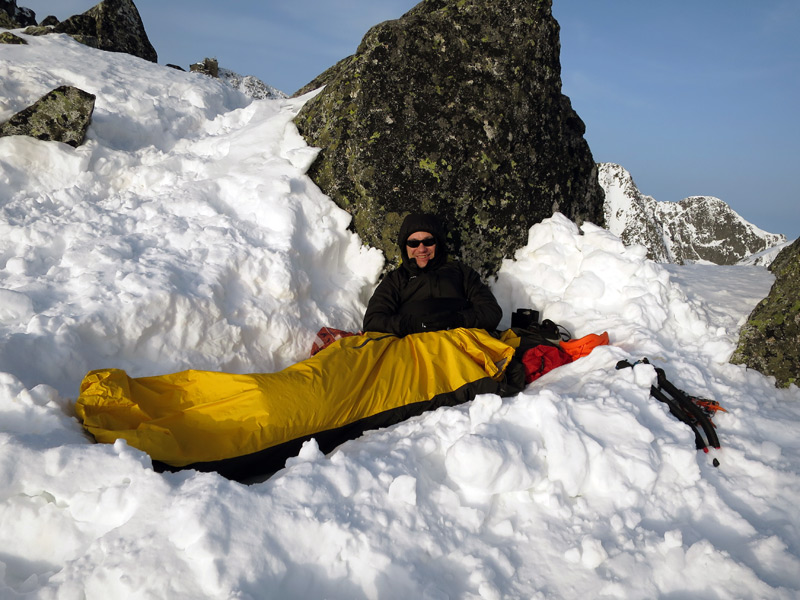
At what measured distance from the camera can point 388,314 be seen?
4.38 meters

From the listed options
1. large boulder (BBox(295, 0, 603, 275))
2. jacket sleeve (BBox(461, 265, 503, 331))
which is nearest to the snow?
large boulder (BBox(295, 0, 603, 275))

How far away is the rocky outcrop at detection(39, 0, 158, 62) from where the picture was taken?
10727 millimetres

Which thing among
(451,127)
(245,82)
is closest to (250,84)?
(245,82)

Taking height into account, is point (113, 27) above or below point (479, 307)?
above

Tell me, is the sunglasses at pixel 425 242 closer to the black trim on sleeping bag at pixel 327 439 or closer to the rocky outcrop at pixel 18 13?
the black trim on sleeping bag at pixel 327 439

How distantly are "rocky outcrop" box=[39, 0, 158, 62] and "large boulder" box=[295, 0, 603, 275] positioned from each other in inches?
325

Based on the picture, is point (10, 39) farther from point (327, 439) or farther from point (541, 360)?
point (541, 360)

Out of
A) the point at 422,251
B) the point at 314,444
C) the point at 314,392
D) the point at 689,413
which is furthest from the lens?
the point at 422,251

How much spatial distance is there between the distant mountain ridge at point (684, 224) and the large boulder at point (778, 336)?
215ft

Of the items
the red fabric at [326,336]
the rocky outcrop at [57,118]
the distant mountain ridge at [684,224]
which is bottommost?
the red fabric at [326,336]

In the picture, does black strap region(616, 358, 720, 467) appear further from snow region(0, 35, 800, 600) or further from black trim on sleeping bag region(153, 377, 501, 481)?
black trim on sleeping bag region(153, 377, 501, 481)

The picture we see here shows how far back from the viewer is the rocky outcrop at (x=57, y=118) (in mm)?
5316

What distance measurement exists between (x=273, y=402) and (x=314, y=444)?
1.67ft

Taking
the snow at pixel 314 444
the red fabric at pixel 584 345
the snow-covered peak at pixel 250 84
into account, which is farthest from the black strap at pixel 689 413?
the snow-covered peak at pixel 250 84
